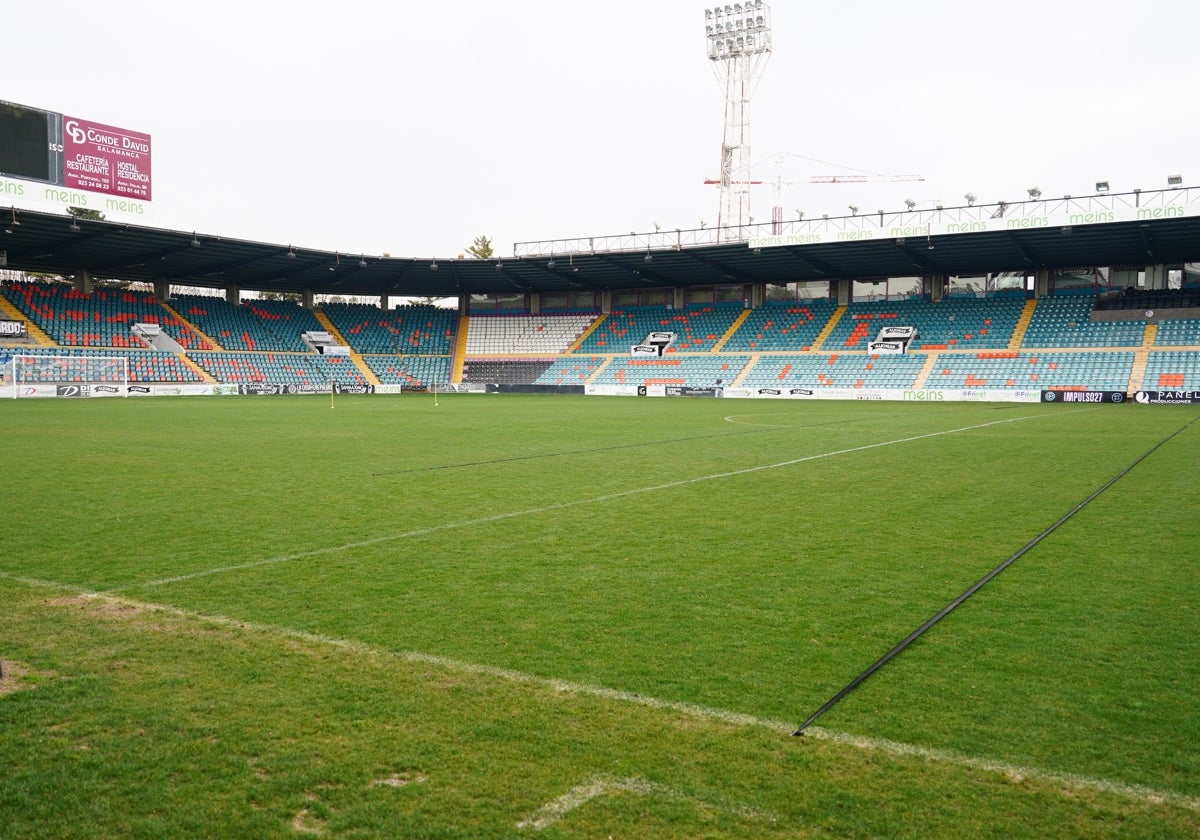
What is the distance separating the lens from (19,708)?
4.41 metres

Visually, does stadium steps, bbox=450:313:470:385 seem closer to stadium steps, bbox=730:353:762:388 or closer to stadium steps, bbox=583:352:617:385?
stadium steps, bbox=583:352:617:385

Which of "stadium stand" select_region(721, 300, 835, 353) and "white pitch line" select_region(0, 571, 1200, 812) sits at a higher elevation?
"stadium stand" select_region(721, 300, 835, 353)

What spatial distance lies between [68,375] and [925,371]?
51.4 metres

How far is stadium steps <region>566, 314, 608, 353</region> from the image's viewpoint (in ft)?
220

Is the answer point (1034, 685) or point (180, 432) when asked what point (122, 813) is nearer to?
point (1034, 685)

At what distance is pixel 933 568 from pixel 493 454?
1124 centimetres

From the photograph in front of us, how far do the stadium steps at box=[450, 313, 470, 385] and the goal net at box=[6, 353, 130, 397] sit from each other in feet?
80.5

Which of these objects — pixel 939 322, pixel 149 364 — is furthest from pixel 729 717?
pixel 149 364

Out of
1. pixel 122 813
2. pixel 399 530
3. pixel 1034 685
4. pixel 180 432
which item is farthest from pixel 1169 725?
pixel 180 432

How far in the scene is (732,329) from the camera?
207 feet

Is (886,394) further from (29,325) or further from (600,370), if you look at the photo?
(29,325)

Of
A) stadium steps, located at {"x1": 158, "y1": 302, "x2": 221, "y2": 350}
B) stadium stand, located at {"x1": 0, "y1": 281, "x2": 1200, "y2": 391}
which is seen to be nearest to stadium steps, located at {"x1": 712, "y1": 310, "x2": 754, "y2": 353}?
stadium stand, located at {"x1": 0, "y1": 281, "x2": 1200, "y2": 391}

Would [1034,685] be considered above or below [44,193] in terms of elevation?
below

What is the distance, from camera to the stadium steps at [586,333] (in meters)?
67.2
